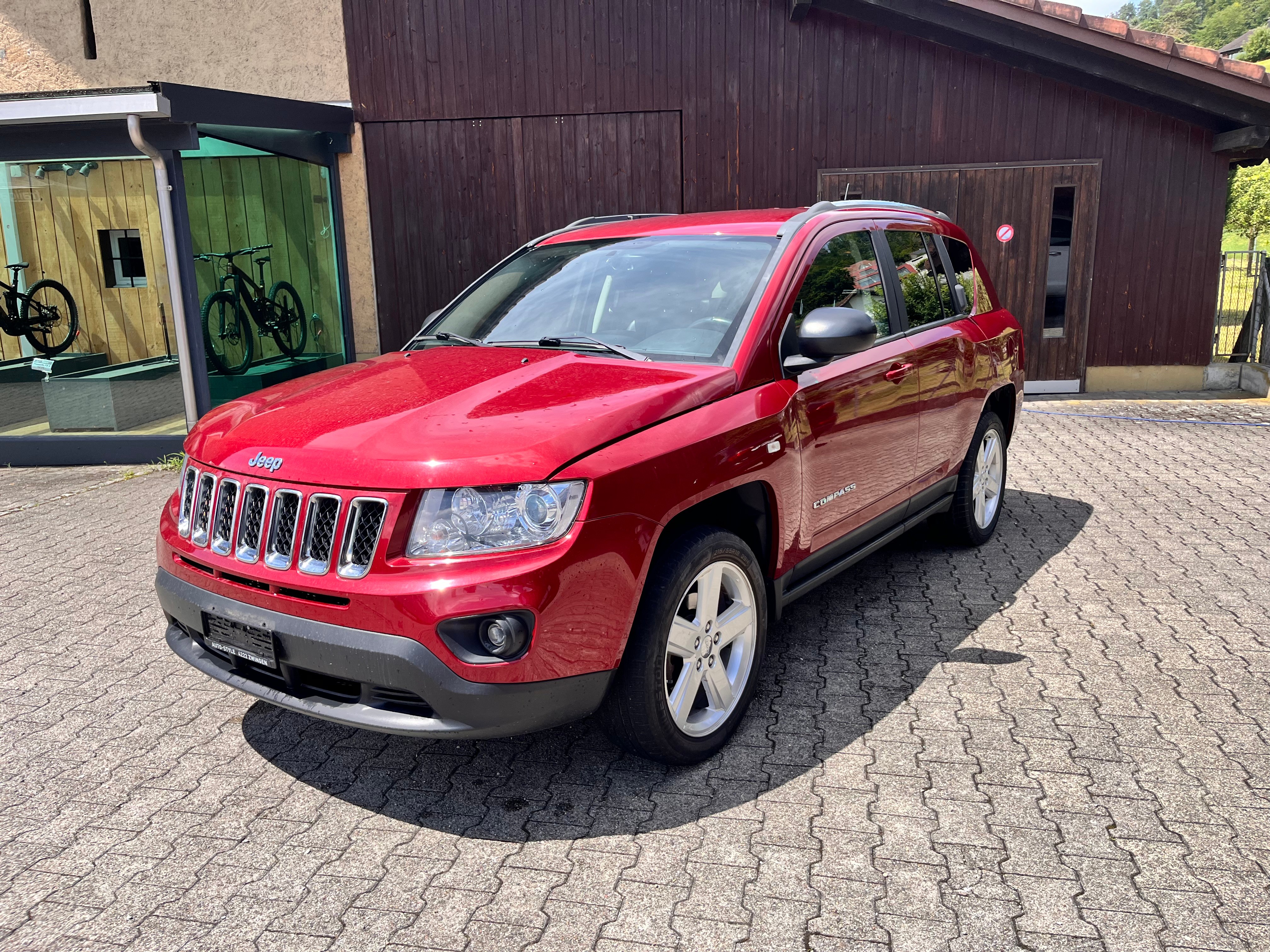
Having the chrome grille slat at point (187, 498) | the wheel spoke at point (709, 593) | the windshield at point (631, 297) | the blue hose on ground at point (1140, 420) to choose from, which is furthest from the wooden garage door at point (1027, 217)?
the chrome grille slat at point (187, 498)

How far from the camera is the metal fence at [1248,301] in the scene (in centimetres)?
1141

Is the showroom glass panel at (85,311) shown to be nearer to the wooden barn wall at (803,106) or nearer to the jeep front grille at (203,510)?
the wooden barn wall at (803,106)

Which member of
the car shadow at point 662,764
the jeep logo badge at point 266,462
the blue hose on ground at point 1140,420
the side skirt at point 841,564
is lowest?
the blue hose on ground at point 1140,420

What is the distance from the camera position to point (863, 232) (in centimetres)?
461

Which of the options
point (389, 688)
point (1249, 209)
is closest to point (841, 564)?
point (389, 688)

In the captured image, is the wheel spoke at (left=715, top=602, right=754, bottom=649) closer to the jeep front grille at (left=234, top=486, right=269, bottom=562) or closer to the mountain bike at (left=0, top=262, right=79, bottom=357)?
the jeep front grille at (left=234, top=486, right=269, bottom=562)

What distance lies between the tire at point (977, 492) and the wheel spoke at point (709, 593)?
2575 millimetres

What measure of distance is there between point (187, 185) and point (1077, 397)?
9.39m

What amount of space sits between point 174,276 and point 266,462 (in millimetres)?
6191

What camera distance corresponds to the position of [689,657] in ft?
10.9

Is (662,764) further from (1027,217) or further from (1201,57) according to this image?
(1027,217)

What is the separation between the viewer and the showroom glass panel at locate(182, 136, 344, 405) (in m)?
8.90

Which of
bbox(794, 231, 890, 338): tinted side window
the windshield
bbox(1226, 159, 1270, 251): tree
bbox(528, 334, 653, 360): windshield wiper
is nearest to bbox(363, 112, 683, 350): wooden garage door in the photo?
the windshield

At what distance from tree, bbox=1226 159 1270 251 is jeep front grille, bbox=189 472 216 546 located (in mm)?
44921
